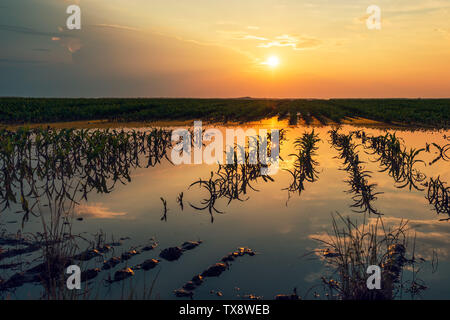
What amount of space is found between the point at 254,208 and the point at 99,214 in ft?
9.35

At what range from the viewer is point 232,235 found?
5.07m

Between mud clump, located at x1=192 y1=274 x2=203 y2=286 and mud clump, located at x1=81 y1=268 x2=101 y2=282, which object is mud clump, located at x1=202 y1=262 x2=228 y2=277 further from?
mud clump, located at x1=81 y1=268 x2=101 y2=282

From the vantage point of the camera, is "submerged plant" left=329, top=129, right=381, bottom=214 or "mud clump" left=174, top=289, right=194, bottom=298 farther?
"submerged plant" left=329, top=129, right=381, bottom=214

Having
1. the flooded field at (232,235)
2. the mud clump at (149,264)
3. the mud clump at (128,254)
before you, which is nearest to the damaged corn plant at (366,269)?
the flooded field at (232,235)

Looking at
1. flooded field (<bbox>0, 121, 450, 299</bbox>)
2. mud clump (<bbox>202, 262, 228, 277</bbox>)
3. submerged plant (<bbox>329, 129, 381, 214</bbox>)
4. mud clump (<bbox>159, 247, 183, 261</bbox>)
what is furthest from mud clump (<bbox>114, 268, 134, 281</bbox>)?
submerged plant (<bbox>329, 129, 381, 214</bbox>)

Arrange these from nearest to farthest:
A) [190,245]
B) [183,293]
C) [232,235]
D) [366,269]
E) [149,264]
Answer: [366,269], [183,293], [149,264], [190,245], [232,235]

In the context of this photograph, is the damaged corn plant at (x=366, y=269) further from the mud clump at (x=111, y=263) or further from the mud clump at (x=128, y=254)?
the mud clump at (x=111, y=263)

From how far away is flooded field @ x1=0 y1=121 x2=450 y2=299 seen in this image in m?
3.65

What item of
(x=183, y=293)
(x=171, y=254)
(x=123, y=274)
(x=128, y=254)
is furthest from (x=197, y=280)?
(x=128, y=254)

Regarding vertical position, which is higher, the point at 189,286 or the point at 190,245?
the point at 190,245

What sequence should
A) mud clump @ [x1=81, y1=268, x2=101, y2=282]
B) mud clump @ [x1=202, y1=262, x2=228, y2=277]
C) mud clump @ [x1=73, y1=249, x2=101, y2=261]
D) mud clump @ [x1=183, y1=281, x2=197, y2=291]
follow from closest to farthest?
mud clump @ [x1=183, y1=281, x2=197, y2=291] < mud clump @ [x1=81, y1=268, x2=101, y2=282] < mud clump @ [x1=202, y1=262, x2=228, y2=277] < mud clump @ [x1=73, y1=249, x2=101, y2=261]

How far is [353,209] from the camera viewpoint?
612 centimetres

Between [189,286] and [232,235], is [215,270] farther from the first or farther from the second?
[232,235]
